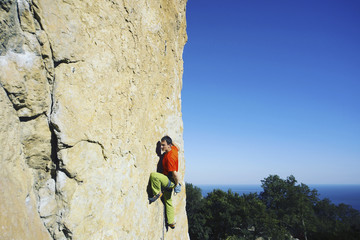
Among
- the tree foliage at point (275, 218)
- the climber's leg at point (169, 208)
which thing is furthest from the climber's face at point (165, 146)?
the tree foliage at point (275, 218)

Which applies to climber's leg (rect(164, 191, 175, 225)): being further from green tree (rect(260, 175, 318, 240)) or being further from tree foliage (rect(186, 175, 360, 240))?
green tree (rect(260, 175, 318, 240))

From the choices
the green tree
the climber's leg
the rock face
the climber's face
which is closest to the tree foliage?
the green tree

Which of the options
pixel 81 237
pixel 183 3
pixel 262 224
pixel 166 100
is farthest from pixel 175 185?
pixel 262 224

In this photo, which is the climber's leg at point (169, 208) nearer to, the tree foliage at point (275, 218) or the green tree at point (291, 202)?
the tree foliage at point (275, 218)

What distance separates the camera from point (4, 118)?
2822 millimetres

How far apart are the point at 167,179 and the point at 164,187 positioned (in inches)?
10.5

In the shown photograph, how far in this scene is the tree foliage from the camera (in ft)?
101

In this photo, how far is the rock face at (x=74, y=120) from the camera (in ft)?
9.77

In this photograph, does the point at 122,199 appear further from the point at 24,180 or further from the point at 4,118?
the point at 4,118

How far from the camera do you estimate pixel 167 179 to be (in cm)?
576

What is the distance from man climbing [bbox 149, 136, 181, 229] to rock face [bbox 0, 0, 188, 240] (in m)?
0.31

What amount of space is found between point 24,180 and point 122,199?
1870 millimetres

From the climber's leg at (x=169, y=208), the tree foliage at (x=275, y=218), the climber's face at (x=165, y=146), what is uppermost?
the climber's face at (x=165, y=146)

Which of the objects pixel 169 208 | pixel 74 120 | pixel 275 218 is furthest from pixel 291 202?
pixel 74 120
